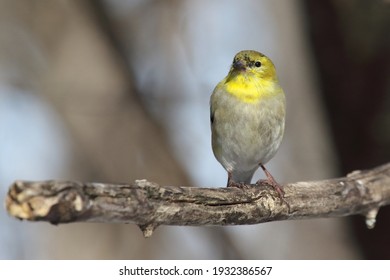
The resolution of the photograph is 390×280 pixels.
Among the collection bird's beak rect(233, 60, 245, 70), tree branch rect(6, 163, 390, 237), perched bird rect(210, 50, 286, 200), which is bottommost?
tree branch rect(6, 163, 390, 237)

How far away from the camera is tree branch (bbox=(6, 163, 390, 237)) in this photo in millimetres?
2303

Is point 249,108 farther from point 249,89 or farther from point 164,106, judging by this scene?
point 164,106

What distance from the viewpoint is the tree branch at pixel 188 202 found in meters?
2.30

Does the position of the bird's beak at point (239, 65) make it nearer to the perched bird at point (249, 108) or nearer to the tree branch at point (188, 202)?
the perched bird at point (249, 108)

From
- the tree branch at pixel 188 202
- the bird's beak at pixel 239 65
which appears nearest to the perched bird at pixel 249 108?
the bird's beak at pixel 239 65

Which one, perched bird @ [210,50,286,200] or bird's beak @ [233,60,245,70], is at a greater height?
bird's beak @ [233,60,245,70]

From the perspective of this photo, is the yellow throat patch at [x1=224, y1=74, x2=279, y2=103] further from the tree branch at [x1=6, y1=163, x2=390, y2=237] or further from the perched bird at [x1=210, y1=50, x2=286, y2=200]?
the tree branch at [x1=6, y1=163, x2=390, y2=237]

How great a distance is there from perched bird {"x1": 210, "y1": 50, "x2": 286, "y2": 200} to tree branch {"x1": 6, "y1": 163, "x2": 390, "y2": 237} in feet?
1.64

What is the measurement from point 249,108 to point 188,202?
54.7 inches

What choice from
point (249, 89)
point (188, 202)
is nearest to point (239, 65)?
point (249, 89)

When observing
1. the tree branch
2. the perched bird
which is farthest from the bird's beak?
the tree branch

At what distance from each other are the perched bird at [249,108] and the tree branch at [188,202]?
1.64 ft

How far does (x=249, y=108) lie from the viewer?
4.20 m

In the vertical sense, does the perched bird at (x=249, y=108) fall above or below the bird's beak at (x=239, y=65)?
below
